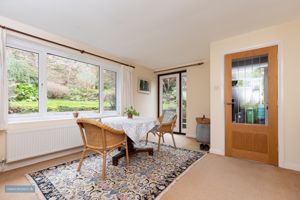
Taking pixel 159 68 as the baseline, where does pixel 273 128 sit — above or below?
below

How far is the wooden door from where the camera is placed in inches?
94.3

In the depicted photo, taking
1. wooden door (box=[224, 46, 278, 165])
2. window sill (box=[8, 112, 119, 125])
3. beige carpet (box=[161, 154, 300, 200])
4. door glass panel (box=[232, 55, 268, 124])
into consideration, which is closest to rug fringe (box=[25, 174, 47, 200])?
window sill (box=[8, 112, 119, 125])

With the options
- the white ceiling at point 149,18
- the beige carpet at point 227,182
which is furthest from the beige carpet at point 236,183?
the white ceiling at point 149,18

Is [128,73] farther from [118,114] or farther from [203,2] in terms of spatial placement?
[203,2]

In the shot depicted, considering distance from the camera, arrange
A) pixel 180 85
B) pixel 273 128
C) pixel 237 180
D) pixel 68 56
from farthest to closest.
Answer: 1. pixel 180 85
2. pixel 68 56
3. pixel 273 128
4. pixel 237 180

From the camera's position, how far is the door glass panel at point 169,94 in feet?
16.4

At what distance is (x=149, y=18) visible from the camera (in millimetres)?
2145

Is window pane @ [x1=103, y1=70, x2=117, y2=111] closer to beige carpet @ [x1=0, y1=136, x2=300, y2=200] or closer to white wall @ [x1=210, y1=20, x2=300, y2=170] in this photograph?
beige carpet @ [x1=0, y1=136, x2=300, y2=200]

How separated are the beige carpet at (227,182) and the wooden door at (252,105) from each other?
28cm

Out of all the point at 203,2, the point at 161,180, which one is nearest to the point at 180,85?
the point at 203,2

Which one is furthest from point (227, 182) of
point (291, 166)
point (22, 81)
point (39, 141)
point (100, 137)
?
point (22, 81)

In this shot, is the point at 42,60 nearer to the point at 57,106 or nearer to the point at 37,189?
the point at 57,106

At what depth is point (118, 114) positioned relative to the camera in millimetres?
3947

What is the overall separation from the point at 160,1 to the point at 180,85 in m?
3.25
